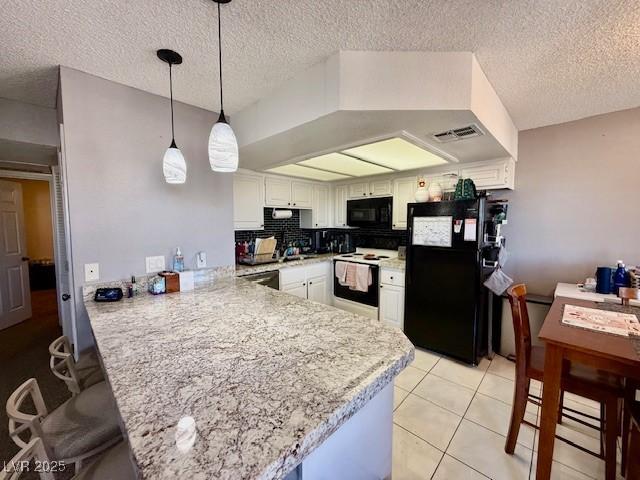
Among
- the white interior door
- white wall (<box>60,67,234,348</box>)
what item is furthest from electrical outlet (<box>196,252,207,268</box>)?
the white interior door

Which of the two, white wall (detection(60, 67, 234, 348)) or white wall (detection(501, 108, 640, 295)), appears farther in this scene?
white wall (detection(501, 108, 640, 295))

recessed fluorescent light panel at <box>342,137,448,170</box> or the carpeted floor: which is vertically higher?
recessed fluorescent light panel at <box>342,137,448,170</box>

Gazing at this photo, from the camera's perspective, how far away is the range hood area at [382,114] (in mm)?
1457

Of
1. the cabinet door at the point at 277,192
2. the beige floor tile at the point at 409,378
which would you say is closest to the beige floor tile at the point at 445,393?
the beige floor tile at the point at 409,378

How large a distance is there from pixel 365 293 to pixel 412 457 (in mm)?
1853

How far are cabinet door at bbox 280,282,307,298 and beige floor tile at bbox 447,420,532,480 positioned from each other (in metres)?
1.99

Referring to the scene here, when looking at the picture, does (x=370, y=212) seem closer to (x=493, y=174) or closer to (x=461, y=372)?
(x=493, y=174)

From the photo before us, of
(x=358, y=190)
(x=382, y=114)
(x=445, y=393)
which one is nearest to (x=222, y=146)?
(x=382, y=114)

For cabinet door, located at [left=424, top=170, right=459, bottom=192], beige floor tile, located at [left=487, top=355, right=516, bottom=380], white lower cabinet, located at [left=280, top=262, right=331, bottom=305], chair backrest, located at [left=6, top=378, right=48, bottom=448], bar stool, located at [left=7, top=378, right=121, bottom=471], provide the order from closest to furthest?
chair backrest, located at [left=6, top=378, right=48, bottom=448], bar stool, located at [left=7, top=378, right=121, bottom=471], beige floor tile, located at [left=487, top=355, right=516, bottom=380], cabinet door, located at [left=424, top=170, right=459, bottom=192], white lower cabinet, located at [left=280, top=262, right=331, bottom=305]

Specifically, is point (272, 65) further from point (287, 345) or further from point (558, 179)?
point (558, 179)

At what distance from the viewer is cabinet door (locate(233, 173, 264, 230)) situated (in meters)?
3.05

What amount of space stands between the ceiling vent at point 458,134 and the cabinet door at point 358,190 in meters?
1.71

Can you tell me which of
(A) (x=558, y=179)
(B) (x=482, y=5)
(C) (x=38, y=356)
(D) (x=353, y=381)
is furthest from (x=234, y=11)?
(C) (x=38, y=356)

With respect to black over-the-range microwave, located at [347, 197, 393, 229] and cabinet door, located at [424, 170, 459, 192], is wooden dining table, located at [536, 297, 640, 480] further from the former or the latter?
black over-the-range microwave, located at [347, 197, 393, 229]
